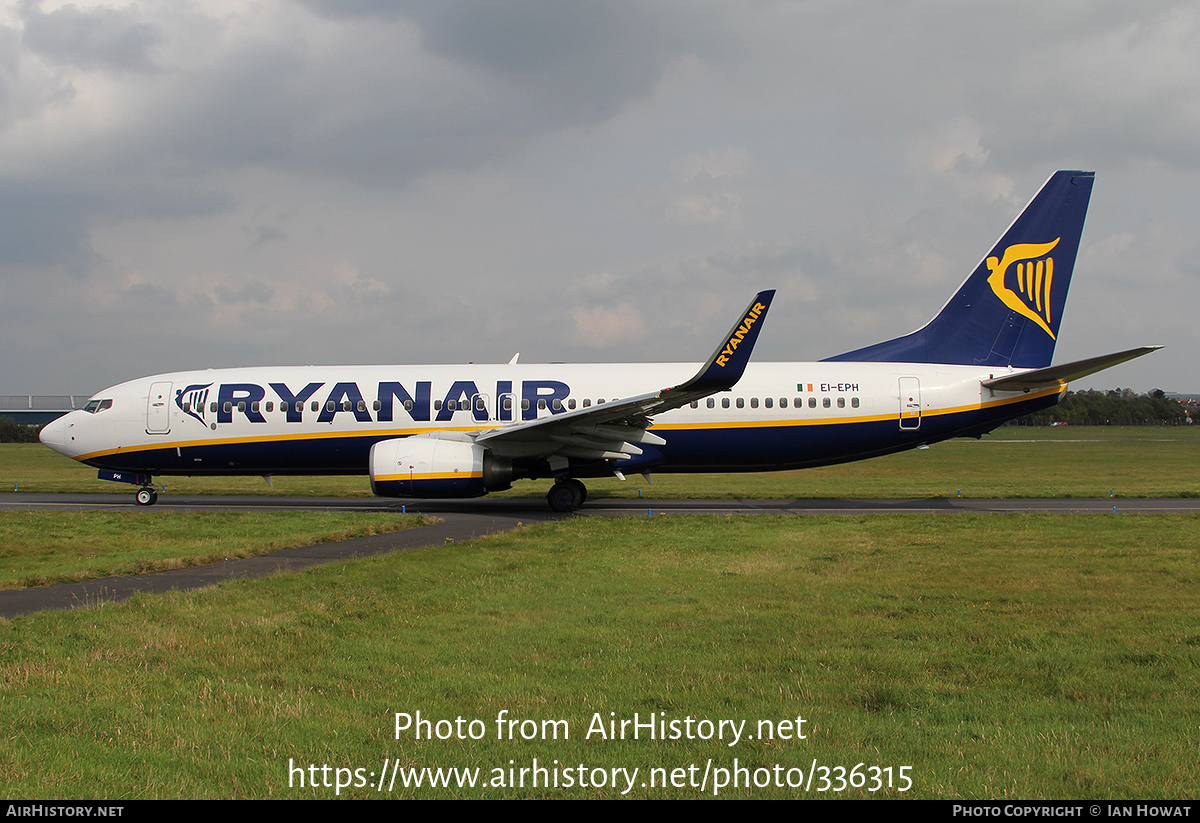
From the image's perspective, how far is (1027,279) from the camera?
75.9ft

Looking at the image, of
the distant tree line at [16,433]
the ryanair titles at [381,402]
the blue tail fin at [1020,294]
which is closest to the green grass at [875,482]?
the blue tail fin at [1020,294]

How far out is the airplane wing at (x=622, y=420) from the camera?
58.4 ft

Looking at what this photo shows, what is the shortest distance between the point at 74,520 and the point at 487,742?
17.2m

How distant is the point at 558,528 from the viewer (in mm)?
16953

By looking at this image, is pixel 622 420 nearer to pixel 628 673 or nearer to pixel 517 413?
pixel 517 413

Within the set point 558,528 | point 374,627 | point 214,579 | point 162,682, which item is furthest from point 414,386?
point 162,682

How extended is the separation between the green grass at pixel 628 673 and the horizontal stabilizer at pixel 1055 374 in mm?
8001

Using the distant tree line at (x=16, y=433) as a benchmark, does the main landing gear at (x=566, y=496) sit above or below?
below

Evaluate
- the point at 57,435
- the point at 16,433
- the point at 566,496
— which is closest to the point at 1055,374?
the point at 566,496

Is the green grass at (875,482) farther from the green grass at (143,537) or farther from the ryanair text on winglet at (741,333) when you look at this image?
the ryanair text on winglet at (741,333)

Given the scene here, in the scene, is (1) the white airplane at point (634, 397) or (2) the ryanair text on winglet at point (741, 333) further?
(1) the white airplane at point (634, 397)

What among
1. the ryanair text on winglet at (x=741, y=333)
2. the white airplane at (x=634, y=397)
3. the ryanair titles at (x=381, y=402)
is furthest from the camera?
the ryanair titles at (x=381, y=402)

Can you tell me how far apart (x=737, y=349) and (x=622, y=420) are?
12.8ft

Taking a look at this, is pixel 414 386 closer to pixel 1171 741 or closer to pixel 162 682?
pixel 162 682
